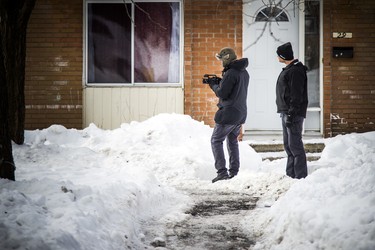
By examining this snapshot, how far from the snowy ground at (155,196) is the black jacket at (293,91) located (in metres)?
0.95

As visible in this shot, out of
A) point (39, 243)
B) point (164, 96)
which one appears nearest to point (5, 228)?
point (39, 243)

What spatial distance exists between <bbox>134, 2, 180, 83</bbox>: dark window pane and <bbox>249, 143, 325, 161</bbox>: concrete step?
2473 millimetres

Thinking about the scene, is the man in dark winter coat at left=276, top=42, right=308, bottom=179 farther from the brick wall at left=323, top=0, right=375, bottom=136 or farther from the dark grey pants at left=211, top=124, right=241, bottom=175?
the brick wall at left=323, top=0, right=375, bottom=136

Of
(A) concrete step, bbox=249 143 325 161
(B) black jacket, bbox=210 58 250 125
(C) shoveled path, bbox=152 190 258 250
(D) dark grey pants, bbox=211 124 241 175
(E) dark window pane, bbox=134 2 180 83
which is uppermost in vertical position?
(E) dark window pane, bbox=134 2 180 83

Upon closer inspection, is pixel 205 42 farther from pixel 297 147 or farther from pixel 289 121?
pixel 297 147

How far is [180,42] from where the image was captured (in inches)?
455

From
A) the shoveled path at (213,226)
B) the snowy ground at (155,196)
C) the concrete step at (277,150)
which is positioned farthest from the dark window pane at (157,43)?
the shoveled path at (213,226)

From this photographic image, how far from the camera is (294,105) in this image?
7.14m

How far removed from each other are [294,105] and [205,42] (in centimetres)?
468

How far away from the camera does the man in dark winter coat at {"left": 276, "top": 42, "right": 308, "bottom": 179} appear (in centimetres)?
718

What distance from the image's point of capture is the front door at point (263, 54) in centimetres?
1142

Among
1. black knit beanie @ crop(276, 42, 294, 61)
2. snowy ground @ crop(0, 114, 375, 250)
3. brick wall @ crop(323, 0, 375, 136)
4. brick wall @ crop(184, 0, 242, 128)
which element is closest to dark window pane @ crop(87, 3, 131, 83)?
brick wall @ crop(184, 0, 242, 128)

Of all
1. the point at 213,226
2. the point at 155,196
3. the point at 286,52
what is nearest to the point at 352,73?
the point at 286,52

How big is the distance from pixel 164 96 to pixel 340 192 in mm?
7269
